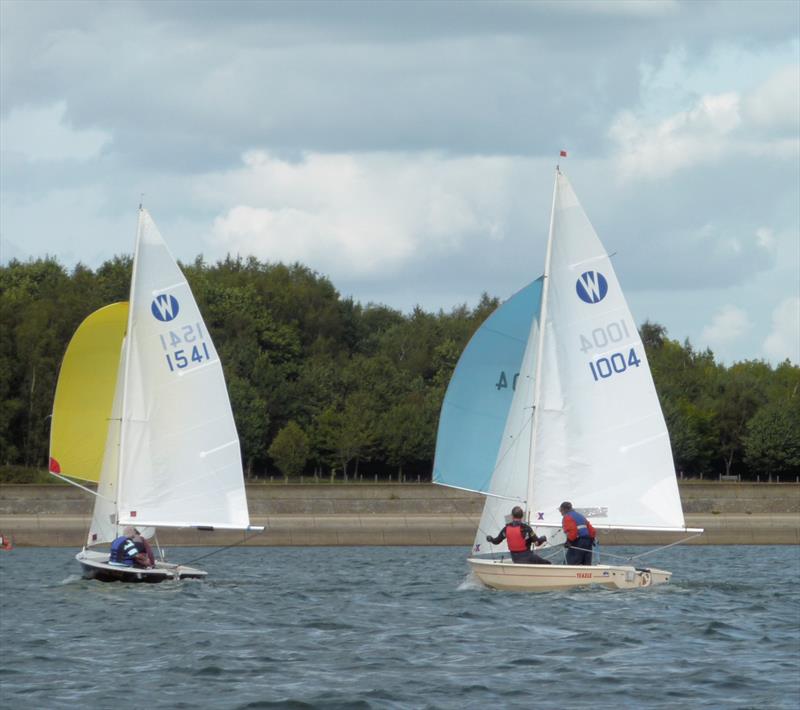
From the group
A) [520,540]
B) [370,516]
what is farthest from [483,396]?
[370,516]

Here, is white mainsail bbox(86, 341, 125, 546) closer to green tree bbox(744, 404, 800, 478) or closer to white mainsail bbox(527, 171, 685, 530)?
white mainsail bbox(527, 171, 685, 530)

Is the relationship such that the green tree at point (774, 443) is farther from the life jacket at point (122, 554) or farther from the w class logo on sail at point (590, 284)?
the life jacket at point (122, 554)

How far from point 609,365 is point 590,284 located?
1.48m

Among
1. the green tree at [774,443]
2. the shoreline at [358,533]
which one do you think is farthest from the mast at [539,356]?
the green tree at [774,443]

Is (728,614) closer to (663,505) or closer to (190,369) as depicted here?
(663,505)

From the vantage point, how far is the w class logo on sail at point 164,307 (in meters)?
31.7

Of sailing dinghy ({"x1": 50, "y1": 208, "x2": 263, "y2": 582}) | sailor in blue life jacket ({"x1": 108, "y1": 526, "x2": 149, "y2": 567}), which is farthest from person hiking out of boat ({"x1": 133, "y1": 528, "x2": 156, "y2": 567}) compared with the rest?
sailing dinghy ({"x1": 50, "y1": 208, "x2": 263, "y2": 582})

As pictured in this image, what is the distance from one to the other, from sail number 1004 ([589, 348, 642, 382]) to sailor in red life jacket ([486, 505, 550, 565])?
3.15m

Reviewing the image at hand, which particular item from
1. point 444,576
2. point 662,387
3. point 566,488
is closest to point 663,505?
point 566,488

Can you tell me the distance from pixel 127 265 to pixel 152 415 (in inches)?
2815

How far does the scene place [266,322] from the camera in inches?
3930

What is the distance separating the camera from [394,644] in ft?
71.8

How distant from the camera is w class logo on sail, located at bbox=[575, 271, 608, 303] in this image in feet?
94.9

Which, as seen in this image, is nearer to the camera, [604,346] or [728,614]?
[728,614]
